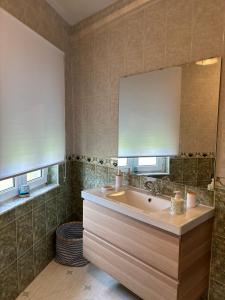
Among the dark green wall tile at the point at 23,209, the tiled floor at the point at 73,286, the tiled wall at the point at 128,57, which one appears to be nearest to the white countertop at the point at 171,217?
the tiled wall at the point at 128,57

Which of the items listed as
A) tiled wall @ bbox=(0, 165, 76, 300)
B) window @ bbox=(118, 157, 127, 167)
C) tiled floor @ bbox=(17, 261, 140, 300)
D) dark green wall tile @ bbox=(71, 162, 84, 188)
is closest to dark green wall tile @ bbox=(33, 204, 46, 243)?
tiled wall @ bbox=(0, 165, 76, 300)

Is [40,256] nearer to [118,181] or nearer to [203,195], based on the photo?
[118,181]

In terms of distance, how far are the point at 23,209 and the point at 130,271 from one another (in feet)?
3.16

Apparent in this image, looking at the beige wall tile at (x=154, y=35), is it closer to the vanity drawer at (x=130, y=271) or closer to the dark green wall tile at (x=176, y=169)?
the dark green wall tile at (x=176, y=169)

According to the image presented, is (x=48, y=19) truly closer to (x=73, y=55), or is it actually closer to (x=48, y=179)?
(x=73, y=55)

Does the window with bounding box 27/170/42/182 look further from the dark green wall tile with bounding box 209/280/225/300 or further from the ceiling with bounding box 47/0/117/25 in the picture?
the dark green wall tile with bounding box 209/280/225/300

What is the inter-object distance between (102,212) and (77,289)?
0.74 m

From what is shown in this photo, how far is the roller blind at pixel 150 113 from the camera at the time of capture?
1.71 metres

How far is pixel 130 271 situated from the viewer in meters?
1.54

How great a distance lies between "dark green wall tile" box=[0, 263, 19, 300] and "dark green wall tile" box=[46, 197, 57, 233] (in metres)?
0.49

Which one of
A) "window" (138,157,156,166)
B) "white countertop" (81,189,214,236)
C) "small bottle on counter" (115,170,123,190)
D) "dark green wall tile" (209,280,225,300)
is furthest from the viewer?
"small bottle on counter" (115,170,123,190)

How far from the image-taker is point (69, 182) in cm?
251

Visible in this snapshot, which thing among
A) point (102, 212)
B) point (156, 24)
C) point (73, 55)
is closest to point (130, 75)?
point (156, 24)

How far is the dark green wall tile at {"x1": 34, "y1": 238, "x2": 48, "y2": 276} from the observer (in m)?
1.99
